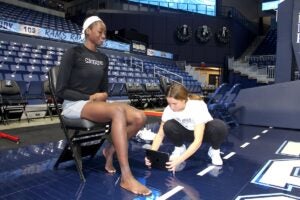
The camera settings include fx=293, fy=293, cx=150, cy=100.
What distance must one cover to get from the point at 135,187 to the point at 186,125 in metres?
0.95

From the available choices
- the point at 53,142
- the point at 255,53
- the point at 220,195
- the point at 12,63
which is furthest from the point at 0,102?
the point at 255,53

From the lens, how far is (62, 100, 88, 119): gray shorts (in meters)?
2.19

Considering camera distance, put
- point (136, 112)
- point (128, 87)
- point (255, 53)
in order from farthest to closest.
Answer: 1. point (255, 53)
2. point (128, 87)
3. point (136, 112)

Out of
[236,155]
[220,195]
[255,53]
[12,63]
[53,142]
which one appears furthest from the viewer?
[255,53]

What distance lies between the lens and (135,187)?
194cm

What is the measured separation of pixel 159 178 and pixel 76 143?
704mm

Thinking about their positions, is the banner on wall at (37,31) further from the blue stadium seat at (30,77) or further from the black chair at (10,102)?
the black chair at (10,102)

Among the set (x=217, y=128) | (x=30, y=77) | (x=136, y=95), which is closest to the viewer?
(x=217, y=128)

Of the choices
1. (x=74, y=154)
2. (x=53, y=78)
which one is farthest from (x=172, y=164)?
(x=53, y=78)

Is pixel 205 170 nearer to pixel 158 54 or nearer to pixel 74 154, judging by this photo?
pixel 74 154

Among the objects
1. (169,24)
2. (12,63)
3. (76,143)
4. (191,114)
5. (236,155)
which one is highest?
(169,24)

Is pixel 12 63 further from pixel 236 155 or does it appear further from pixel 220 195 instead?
pixel 220 195

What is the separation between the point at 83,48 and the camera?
2.37 meters

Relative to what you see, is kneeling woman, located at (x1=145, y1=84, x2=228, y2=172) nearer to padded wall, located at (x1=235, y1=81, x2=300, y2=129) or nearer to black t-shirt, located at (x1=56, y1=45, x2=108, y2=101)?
black t-shirt, located at (x1=56, y1=45, x2=108, y2=101)
